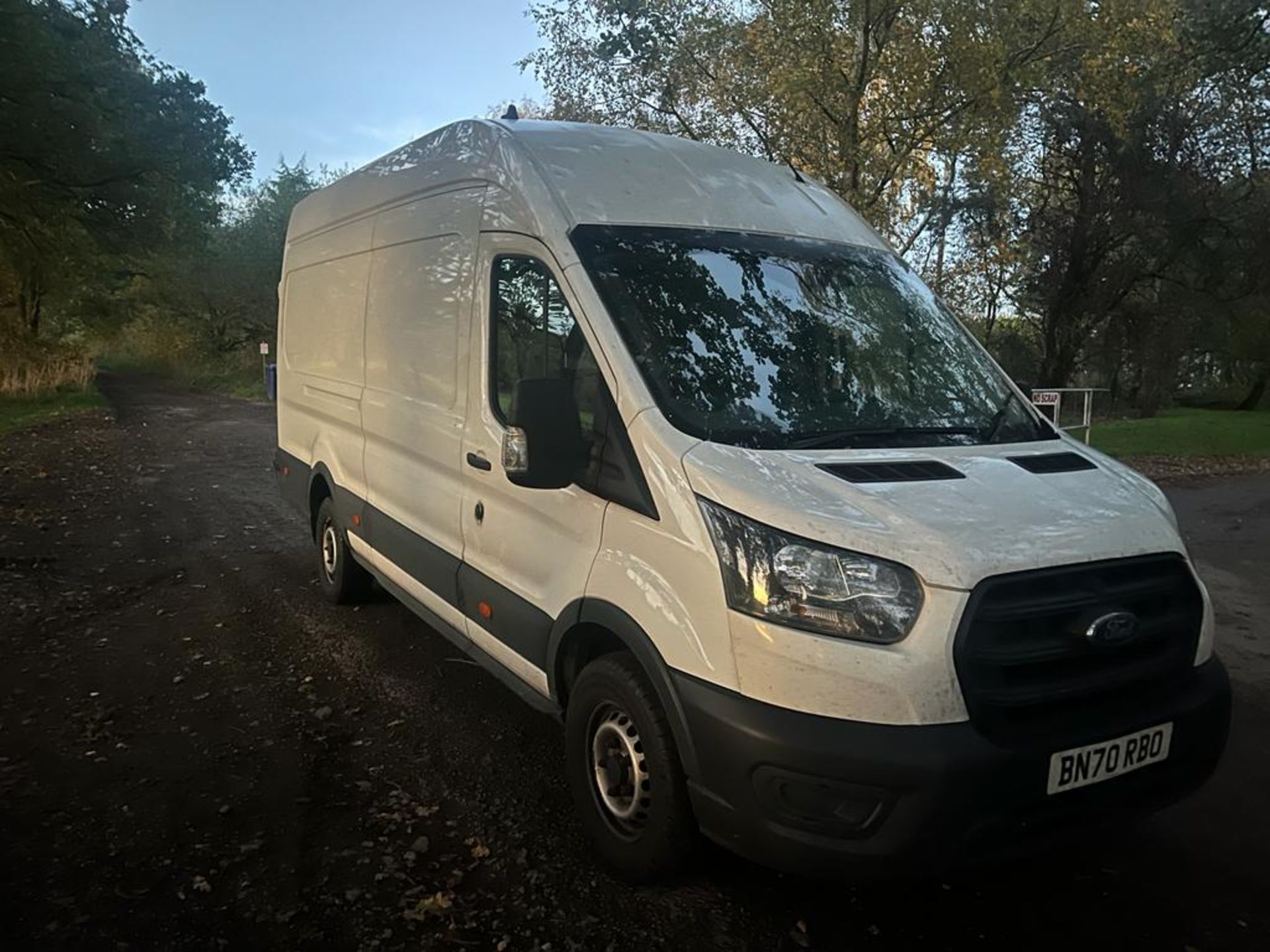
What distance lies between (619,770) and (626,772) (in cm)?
3

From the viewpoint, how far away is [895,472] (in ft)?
9.51

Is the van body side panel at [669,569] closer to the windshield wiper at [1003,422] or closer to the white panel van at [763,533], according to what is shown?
the white panel van at [763,533]

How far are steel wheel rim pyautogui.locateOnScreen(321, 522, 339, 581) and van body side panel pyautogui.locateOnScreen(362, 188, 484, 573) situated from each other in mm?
989

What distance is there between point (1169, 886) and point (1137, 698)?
888 millimetres

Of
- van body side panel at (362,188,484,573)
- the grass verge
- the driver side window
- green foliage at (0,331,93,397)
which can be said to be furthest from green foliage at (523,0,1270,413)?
green foliage at (0,331,93,397)

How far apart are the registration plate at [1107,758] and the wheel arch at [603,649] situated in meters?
1.05

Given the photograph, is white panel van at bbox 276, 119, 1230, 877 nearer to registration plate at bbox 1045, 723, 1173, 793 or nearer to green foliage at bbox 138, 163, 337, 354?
registration plate at bbox 1045, 723, 1173, 793

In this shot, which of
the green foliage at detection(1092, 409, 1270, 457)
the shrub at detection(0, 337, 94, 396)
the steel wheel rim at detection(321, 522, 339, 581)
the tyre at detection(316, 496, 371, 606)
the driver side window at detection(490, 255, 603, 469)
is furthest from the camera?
the shrub at detection(0, 337, 94, 396)

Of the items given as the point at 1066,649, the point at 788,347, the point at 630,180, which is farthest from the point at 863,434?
the point at 630,180

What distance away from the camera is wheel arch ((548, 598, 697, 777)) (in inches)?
111

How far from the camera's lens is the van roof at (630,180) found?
3.72m

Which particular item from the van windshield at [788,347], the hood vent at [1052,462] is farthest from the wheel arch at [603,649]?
the hood vent at [1052,462]

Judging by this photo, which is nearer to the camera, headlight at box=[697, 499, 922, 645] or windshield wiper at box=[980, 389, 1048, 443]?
headlight at box=[697, 499, 922, 645]

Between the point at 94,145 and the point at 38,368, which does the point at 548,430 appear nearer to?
the point at 94,145
